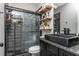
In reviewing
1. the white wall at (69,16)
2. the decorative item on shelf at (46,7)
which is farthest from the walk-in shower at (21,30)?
the white wall at (69,16)

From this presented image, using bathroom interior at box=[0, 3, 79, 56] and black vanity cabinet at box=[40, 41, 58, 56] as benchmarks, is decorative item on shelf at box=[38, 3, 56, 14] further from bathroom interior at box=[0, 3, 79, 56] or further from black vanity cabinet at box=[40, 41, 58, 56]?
black vanity cabinet at box=[40, 41, 58, 56]

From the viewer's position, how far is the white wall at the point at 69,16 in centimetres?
144

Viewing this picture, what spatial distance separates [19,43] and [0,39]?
751 mm

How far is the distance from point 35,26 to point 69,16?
0.96 m

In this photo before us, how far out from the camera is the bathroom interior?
144 cm

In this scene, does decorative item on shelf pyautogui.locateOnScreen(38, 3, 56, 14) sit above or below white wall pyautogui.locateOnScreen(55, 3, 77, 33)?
above

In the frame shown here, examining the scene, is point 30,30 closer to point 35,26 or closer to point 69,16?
point 35,26

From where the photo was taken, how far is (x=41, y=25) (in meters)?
2.19

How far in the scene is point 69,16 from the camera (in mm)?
1520

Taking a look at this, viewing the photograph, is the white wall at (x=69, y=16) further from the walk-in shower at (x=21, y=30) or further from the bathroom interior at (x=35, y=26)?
the walk-in shower at (x=21, y=30)

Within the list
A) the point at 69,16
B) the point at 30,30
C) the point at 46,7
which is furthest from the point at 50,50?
the point at 46,7

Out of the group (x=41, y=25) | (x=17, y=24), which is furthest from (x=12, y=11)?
(x=41, y=25)

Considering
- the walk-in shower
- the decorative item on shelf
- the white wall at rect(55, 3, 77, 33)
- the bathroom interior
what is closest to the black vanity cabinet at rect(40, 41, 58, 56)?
the bathroom interior

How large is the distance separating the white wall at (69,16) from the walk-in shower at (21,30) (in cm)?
74
